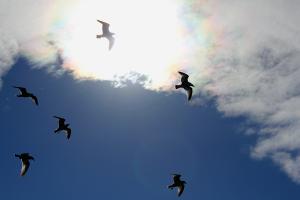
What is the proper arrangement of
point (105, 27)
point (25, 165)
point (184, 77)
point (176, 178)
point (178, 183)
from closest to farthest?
point (184, 77)
point (176, 178)
point (178, 183)
point (25, 165)
point (105, 27)

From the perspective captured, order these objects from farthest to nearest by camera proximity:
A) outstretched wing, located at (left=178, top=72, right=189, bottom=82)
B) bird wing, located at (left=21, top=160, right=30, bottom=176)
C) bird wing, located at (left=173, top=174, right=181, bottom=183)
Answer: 1. bird wing, located at (left=21, top=160, right=30, bottom=176)
2. bird wing, located at (left=173, top=174, right=181, bottom=183)
3. outstretched wing, located at (left=178, top=72, right=189, bottom=82)

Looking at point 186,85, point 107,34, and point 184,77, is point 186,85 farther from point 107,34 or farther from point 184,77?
point 107,34

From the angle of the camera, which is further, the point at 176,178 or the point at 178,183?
the point at 178,183

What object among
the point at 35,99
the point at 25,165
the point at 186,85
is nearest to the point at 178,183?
the point at 186,85

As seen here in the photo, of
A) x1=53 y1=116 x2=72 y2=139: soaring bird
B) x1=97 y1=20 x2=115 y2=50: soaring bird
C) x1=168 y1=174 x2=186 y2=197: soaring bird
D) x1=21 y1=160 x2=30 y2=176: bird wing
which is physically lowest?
x1=21 y1=160 x2=30 y2=176: bird wing

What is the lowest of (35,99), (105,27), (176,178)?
(176,178)

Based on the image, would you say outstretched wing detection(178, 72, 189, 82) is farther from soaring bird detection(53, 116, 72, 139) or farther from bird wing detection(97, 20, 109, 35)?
soaring bird detection(53, 116, 72, 139)

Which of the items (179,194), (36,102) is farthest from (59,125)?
(179,194)

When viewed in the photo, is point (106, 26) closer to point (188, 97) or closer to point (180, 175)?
point (188, 97)

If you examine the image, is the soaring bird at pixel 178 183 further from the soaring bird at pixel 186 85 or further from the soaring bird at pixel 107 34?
the soaring bird at pixel 107 34

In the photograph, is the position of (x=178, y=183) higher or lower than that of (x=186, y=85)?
lower

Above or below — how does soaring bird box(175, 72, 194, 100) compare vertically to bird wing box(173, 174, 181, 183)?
above

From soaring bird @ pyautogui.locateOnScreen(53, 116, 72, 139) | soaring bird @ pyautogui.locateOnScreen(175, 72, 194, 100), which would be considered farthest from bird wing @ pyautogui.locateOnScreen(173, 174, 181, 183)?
soaring bird @ pyautogui.locateOnScreen(53, 116, 72, 139)

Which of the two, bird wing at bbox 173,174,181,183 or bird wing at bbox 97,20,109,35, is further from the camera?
bird wing at bbox 97,20,109,35
